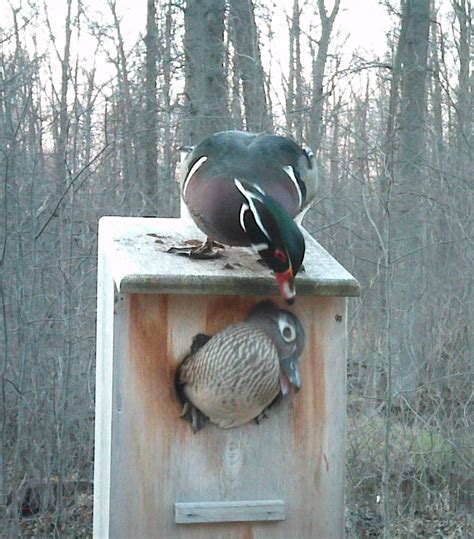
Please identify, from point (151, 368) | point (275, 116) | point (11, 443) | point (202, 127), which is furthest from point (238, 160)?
point (202, 127)

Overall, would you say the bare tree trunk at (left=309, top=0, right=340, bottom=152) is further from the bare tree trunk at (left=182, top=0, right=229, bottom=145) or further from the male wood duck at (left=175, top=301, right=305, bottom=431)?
the male wood duck at (left=175, top=301, right=305, bottom=431)

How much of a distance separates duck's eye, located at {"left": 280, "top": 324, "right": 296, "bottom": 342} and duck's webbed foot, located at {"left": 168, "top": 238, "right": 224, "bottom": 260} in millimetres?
250

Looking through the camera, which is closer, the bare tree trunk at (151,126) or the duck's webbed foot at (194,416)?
the duck's webbed foot at (194,416)

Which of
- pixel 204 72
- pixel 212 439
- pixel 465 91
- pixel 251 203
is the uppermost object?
pixel 204 72

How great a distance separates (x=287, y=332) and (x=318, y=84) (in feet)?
16.4

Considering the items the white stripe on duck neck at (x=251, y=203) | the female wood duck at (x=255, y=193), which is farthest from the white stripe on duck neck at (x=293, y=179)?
the white stripe on duck neck at (x=251, y=203)

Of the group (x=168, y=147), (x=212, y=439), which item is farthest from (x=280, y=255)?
(x=168, y=147)

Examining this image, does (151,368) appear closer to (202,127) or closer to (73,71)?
(73,71)

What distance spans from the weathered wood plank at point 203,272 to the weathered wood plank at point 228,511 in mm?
509

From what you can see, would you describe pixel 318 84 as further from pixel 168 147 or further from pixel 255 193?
pixel 255 193

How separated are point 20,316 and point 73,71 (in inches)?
72.0

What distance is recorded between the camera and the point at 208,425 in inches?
74.1

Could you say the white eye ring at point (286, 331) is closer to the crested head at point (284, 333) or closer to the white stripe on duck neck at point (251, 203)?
the crested head at point (284, 333)

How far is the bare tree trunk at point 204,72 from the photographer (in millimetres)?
6164
